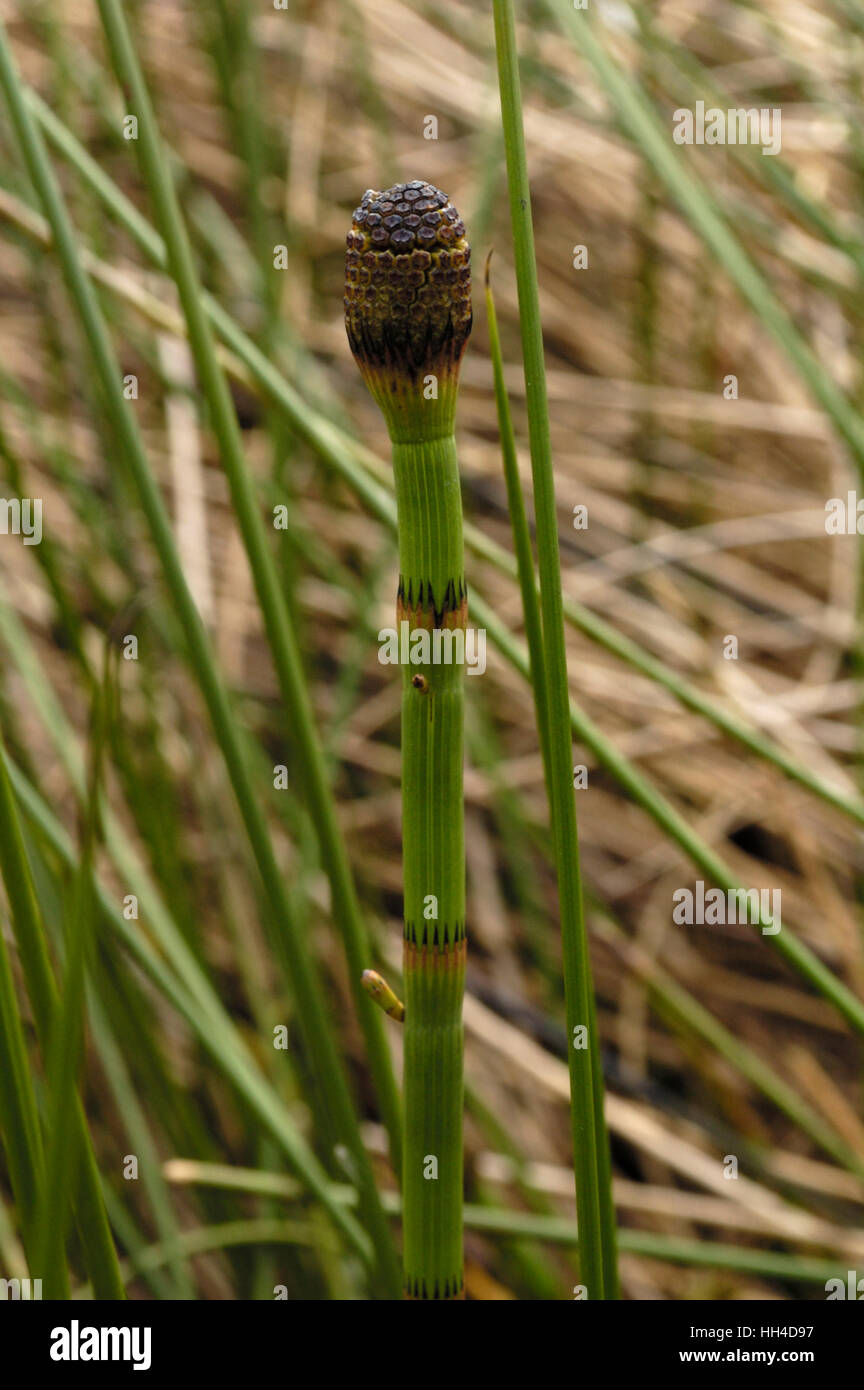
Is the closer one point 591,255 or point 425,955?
point 425,955

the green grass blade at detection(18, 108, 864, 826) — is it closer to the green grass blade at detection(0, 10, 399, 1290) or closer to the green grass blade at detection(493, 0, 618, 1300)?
the green grass blade at detection(0, 10, 399, 1290)

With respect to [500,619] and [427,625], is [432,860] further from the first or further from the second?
[500,619]

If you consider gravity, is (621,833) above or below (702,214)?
below

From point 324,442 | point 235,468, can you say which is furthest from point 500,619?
point 235,468

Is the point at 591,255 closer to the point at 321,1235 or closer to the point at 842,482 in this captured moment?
the point at 842,482

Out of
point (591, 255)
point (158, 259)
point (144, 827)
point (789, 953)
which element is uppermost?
point (591, 255)

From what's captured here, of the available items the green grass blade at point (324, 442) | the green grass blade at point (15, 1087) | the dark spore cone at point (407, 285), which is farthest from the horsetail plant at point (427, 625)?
the green grass blade at point (324, 442)

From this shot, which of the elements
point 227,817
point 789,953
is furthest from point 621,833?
point 789,953

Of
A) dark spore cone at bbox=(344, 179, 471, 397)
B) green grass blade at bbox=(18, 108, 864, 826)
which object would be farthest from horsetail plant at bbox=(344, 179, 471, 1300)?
green grass blade at bbox=(18, 108, 864, 826)
